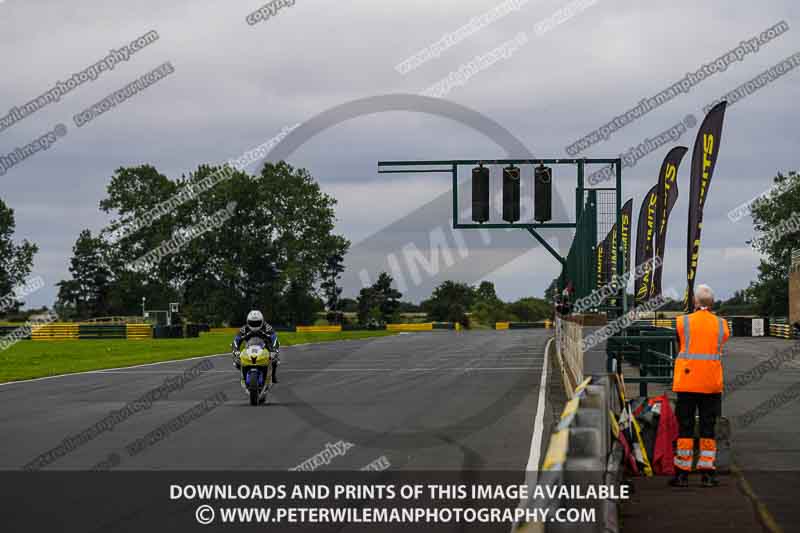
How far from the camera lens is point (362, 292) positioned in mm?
133250

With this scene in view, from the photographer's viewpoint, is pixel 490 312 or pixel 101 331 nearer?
pixel 101 331

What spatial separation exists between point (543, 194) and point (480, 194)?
1.99 meters

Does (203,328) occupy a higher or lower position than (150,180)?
lower

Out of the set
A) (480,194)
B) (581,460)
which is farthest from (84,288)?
(581,460)

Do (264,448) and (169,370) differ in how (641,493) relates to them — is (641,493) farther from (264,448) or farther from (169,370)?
(169,370)

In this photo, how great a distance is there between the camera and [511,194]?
30.4m

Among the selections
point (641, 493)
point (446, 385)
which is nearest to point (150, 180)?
point (446, 385)

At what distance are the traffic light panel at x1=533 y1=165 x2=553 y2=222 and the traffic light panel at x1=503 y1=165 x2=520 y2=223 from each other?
606 mm

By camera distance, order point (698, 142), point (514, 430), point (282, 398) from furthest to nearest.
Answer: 1. point (282, 398)
2. point (698, 142)
3. point (514, 430)

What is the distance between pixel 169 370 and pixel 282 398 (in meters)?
12.3

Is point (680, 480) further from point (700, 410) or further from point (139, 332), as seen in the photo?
point (139, 332)

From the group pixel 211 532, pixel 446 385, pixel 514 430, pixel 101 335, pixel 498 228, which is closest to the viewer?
pixel 211 532

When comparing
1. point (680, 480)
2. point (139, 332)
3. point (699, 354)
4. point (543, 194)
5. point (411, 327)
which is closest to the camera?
point (680, 480)

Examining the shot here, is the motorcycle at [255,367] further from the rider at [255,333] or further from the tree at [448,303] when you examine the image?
the tree at [448,303]
